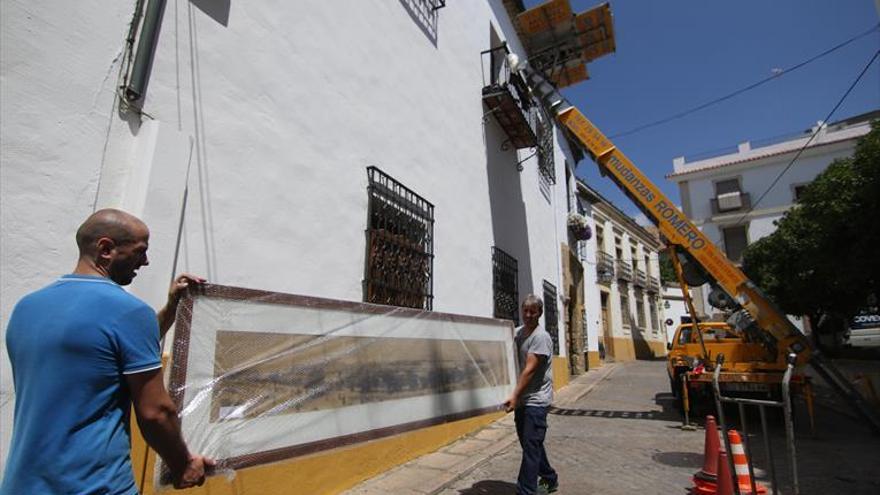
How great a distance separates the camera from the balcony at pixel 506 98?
8219 millimetres

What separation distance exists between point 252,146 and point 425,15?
405 centimetres

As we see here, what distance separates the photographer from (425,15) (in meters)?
6.50

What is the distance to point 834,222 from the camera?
8914 mm

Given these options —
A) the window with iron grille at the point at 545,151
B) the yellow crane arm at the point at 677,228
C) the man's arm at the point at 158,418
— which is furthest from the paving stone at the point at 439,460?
the window with iron grille at the point at 545,151

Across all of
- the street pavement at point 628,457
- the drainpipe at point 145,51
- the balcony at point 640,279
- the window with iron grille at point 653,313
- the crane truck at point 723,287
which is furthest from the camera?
the window with iron grille at point 653,313

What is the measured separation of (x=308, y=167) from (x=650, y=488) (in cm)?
400

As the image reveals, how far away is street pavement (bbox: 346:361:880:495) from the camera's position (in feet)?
13.8

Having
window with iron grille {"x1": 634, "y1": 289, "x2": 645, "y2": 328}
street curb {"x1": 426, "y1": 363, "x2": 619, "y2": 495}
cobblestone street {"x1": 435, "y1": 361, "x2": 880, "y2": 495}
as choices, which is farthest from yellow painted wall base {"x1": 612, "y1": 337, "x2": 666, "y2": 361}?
cobblestone street {"x1": 435, "y1": 361, "x2": 880, "y2": 495}

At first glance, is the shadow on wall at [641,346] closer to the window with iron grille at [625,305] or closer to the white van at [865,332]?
the window with iron grille at [625,305]

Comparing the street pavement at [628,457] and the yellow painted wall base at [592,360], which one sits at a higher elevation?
the yellow painted wall base at [592,360]

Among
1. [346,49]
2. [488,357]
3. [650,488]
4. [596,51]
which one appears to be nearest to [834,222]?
[596,51]

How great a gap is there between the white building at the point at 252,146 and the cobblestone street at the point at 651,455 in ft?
3.81

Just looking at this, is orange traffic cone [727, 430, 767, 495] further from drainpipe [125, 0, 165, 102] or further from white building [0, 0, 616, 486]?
drainpipe [125, 0, 165, 102]

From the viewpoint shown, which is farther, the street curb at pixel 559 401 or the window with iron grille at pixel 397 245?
the window with iron grille at pixel 397 245
